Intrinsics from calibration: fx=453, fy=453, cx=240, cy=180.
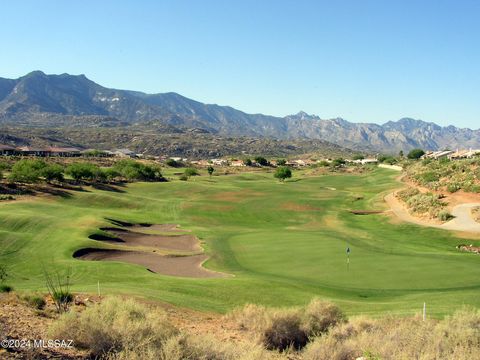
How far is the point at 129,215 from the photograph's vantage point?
60.1 m

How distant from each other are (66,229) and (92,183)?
1801 inches

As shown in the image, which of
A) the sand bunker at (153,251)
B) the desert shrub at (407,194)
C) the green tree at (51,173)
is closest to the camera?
the sand bunker at (153,251)

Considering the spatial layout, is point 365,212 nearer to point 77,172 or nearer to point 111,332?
point 77,172

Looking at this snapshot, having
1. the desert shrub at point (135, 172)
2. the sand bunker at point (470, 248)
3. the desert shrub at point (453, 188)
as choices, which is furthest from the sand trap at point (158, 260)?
the desert shrub at point (135, 172)

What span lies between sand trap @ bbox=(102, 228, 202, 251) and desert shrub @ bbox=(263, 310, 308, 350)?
26.6m

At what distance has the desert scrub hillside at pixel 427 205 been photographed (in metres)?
55.6

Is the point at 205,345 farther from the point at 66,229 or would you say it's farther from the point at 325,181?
the point at 325,181

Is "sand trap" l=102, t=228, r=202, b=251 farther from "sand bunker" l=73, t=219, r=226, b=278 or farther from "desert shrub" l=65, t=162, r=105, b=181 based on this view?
"desert shrub" l=65, t=162, r=105, b=181

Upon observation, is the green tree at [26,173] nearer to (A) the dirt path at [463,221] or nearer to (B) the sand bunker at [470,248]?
(A) the dirt path at [463,221]

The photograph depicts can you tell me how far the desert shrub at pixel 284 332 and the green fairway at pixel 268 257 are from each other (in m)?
5.29

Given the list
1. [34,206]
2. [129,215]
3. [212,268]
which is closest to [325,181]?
[129,215]

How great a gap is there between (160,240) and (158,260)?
10004 millimetres

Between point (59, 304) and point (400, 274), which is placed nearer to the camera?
point (59, 304)

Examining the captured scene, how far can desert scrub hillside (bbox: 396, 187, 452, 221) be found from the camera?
5558 cm
